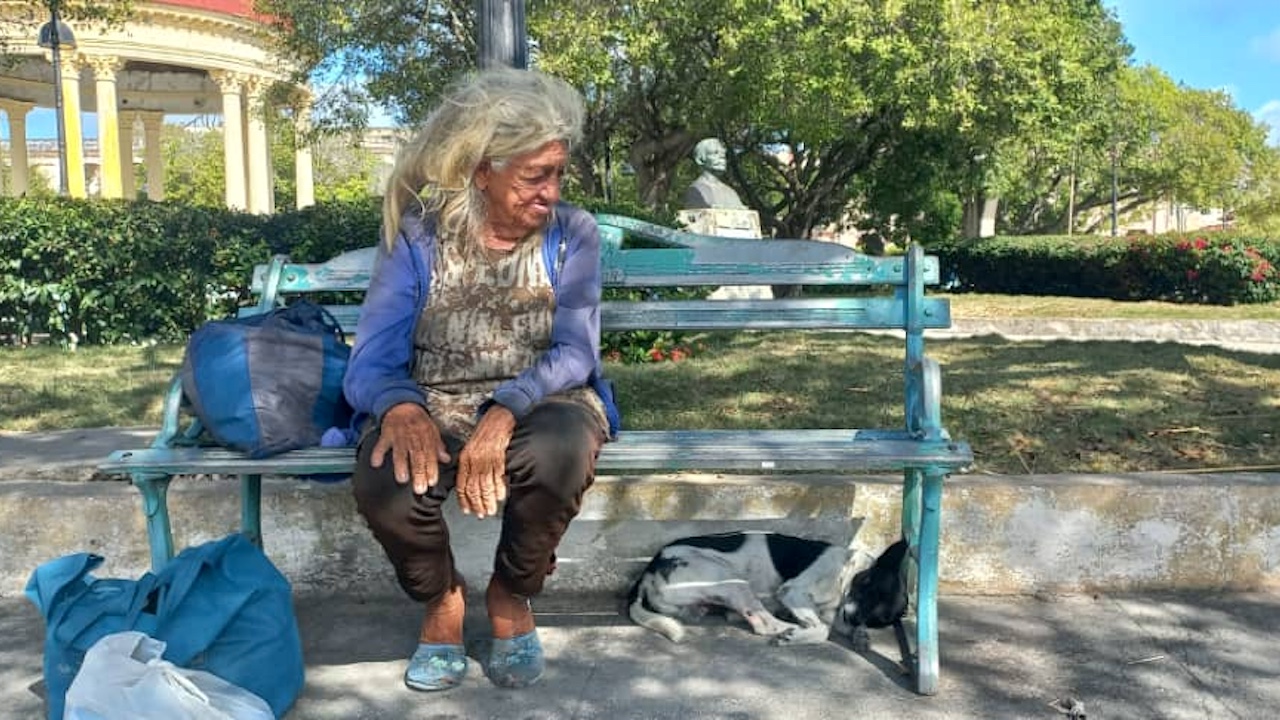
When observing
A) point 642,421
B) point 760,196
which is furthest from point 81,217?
point 760,196

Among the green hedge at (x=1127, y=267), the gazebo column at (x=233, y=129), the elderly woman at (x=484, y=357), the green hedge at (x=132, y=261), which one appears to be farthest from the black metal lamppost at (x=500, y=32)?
the gazebo column at (x=233, y=129)

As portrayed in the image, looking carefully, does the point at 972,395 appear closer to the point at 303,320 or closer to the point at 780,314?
the point at 780,314

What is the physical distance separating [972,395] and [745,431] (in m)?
2.47

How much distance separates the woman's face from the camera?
2820mm

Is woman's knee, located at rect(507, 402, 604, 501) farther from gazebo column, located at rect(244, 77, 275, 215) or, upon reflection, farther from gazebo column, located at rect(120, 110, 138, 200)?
gazebo column, located at rect(120, 110, 138, 200)

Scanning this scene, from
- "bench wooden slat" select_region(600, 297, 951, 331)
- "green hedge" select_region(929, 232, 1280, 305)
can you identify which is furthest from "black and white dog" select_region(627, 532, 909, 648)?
"green hedge" select_region(929, 232, 1280, 305)

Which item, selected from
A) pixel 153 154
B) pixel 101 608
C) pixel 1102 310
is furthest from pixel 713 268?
pixel 153 154

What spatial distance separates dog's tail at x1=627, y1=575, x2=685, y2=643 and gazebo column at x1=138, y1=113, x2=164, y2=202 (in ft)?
121

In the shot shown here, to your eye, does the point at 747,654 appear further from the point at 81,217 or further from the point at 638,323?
the point at 81,217

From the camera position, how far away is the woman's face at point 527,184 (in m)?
2.82

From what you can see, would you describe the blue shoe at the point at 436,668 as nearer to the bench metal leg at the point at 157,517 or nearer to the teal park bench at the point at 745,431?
the teal park bench at the point at 745,431

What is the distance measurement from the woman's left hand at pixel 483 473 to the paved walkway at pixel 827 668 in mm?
546

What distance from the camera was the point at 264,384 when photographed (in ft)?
9.30

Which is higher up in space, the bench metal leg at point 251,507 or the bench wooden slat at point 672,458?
the bench wooden slat at point 672,458
